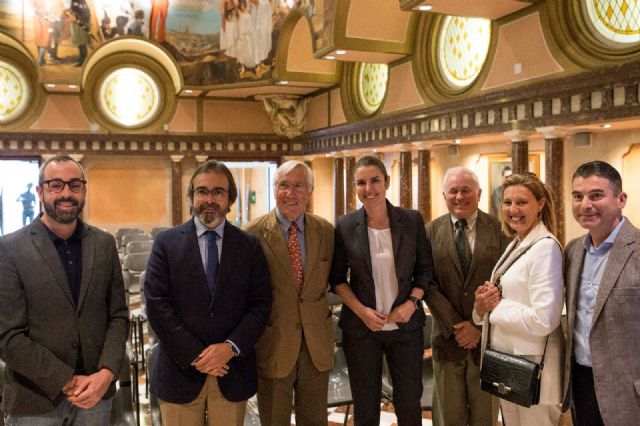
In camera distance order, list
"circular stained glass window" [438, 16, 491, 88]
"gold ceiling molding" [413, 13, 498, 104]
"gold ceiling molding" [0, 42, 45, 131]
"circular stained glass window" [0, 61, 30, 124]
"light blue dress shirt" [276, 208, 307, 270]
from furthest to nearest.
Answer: "circular stained glass window" [0, 61, 30, 124] < "gold ceiling molding" [0, 42, 45, 131] < "gold ceiling molding" [413, 13, 498, 104] < "circular stained glass window" [438, 16, 491, 88] < "light blue dress shirt" [276, 208, 307, 270]

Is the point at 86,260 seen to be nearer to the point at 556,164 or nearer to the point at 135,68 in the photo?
the point at 556,164

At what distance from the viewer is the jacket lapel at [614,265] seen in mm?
2963

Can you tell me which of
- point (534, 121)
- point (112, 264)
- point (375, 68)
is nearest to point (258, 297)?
point (112, 264)

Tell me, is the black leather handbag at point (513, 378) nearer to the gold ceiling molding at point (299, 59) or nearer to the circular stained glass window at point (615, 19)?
the circular stained glass window at point (615, 19)

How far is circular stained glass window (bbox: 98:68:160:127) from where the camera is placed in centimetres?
1900

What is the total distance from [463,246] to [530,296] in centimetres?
88

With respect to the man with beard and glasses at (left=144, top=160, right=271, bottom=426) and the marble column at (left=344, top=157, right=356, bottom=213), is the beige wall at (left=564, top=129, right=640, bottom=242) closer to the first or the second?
the marble column at (left=344, top=157, right=356, bottom=213)

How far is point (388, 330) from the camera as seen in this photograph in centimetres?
391

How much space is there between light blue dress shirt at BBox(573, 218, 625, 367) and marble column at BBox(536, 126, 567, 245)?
665cm

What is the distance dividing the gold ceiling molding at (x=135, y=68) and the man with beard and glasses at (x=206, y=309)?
16559mm

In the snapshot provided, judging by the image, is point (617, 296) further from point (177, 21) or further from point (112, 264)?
point (177, 21)

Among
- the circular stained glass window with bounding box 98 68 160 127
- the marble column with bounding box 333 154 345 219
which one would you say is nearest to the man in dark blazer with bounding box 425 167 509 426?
the marble column with bounding box 333 154 345 219

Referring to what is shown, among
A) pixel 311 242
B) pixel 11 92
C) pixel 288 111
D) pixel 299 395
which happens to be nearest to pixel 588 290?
pixel 311 242

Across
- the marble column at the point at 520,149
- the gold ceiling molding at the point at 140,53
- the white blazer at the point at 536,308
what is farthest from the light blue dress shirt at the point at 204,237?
the gold ceiling molding at the point at 140,53
